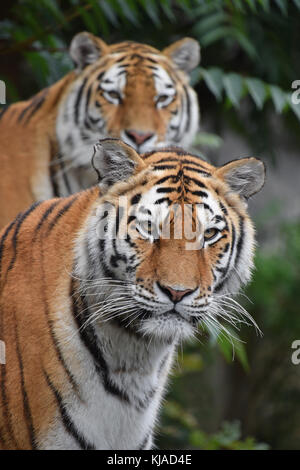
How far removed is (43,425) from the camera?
2.79 metres

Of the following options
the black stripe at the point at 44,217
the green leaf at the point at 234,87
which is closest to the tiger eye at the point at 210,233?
the black stripe at the point at 44,217

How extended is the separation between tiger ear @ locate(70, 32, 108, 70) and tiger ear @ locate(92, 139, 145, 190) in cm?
205

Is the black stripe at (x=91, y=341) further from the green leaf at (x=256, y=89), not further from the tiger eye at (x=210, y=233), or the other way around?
the green leaf at (x=256, y=89)

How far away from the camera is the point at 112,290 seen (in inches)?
109

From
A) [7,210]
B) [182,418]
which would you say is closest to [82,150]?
[7,210]

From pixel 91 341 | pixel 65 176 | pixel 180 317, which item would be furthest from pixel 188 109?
pixel 180 317

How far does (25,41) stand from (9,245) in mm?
1970

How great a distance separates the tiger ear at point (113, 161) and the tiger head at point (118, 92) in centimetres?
176

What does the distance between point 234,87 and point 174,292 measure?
211 cm

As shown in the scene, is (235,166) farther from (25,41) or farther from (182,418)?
(182,418)

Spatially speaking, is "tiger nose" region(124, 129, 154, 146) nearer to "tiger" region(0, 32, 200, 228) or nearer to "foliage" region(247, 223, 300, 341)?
"tiger" region(0, 32, 200, 228)

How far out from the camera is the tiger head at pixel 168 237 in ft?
8.52

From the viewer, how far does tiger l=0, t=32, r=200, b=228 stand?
4605 millimetres

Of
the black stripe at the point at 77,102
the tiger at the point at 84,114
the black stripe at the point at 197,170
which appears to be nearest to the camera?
the black stripe at the point at 197,170
